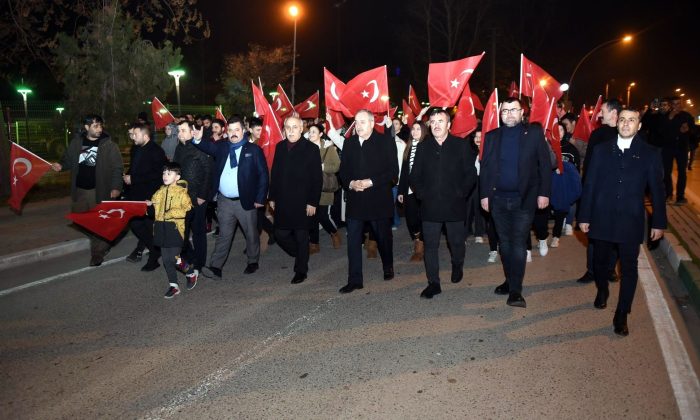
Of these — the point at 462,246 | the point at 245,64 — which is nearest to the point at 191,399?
the point at 462,246

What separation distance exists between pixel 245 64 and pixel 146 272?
35400mm

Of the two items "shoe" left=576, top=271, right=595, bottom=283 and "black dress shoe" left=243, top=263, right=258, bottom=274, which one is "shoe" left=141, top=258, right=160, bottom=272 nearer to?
"black dress shoe" left=243, top=263, right=258, bottom=274

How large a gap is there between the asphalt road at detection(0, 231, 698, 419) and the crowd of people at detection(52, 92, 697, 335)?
1.19ft

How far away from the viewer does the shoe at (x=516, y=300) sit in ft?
19.4

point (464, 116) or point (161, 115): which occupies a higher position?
point (161, 115)

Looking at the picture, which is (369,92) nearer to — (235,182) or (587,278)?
(235,182)

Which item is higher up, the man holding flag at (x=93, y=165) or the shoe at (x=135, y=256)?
the man holding flag at (x=93, y=165)

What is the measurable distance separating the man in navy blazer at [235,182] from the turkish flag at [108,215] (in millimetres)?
982

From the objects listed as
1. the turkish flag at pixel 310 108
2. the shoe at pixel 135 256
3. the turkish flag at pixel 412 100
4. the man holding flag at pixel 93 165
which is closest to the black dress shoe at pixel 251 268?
the shoe at pixel 135 256

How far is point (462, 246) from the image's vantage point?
22.4 ft

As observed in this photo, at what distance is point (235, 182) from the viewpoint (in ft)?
23.8

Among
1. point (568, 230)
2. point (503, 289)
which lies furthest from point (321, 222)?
point (568, 230)

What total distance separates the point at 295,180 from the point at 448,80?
2310mm

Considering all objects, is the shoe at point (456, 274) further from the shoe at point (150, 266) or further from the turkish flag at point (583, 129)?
the turkish flag at point (583, 129)
